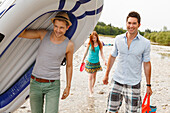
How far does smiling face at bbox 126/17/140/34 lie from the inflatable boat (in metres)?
0.42

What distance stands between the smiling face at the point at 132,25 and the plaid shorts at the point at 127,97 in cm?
76

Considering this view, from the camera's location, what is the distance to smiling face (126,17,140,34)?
8.94 ft

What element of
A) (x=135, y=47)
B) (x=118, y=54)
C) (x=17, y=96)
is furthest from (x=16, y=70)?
(x=135, y=47)

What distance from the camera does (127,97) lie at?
9.46 ft

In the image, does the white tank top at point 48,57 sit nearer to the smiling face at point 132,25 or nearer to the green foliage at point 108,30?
the smiling face at point 132,25

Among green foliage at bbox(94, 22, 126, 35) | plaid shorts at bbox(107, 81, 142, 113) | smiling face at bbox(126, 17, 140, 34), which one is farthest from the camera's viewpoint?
green foliage at bbox(94, 22, 126, 35)

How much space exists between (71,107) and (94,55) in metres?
1.34

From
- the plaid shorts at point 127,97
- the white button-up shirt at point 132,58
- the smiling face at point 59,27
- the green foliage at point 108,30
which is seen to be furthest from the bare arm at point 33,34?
the green foliage at point 108,30

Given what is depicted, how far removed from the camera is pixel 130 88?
2840 millimetres

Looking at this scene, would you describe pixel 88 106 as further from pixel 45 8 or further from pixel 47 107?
pixel 45 8

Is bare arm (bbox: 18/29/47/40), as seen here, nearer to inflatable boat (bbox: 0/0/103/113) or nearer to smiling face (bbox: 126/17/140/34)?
inflatable boat (bbox: 0/0/103/113)

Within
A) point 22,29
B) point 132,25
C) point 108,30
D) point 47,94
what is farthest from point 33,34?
point 108,30

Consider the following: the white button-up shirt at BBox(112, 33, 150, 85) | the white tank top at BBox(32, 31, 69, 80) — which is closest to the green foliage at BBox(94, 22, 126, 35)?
the white button-up shirt at BBox(112, 33, 150, 85)

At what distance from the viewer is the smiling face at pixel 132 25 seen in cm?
272
